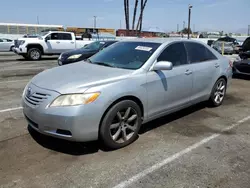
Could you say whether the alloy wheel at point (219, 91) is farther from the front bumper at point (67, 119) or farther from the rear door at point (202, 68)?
the front bumper at point (67, 119)

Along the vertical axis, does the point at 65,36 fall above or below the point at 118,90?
above

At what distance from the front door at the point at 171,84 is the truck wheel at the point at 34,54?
13.1 meters

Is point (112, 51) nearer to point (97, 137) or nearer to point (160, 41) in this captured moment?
point (160, 41)

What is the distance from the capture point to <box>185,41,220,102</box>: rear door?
462cm

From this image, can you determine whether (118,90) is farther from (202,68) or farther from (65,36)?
(65,36)

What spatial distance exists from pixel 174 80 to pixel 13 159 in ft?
A: 8.86

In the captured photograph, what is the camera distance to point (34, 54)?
1563 centimetres

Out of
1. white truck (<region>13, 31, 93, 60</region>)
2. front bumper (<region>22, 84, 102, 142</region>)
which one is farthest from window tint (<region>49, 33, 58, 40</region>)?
front bumper (<region>22, 84, 102, 142</region>)

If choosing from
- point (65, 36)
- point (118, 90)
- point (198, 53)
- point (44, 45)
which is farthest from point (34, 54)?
point (118, 90)

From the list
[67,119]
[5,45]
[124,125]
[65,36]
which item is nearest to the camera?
[67,119]

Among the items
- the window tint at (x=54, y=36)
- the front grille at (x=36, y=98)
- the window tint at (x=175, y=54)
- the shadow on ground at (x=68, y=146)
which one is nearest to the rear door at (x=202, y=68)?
the window tint at (x=175, y=54)

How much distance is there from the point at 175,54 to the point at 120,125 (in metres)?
1.73

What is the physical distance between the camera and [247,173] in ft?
9.60

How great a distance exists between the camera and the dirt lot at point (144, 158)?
2742mm
